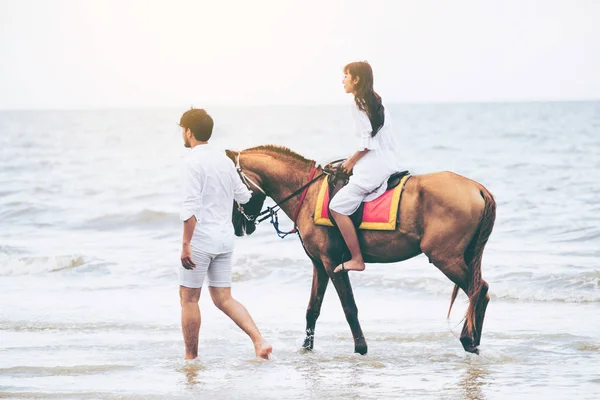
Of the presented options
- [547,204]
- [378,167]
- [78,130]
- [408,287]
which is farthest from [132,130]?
[378,167]

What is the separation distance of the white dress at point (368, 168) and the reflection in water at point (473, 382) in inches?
61.2

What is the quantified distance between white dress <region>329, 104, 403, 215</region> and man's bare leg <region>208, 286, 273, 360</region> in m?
1.09

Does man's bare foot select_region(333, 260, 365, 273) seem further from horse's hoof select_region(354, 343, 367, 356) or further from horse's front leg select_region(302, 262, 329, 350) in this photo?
Result: horse's hoof select_region(354, 343, 367, 356)

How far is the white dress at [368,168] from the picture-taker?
24.0ft

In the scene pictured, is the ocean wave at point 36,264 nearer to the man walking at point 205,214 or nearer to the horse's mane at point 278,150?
the horse's mane at point 278,150

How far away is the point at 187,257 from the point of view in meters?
6.62

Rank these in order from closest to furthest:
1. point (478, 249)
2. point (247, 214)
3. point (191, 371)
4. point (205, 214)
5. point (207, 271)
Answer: point (205, 214) → point (207, 271) → point (191, 371) → point (478, 249) → point (247, 214)

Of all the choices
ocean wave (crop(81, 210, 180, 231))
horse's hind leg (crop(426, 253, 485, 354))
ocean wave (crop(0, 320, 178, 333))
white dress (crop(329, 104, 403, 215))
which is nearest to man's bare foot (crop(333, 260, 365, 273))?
white dress (crop(329, 104, 403, 215))

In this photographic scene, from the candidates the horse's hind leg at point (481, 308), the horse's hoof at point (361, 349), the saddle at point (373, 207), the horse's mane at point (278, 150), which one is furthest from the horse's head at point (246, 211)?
the horse's hind leg at point (481, 308)

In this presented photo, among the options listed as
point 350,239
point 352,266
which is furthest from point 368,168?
point 352,266

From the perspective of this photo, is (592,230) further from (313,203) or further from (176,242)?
(313,203)

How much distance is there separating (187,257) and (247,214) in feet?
3.74

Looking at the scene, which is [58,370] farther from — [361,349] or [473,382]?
[473,382]

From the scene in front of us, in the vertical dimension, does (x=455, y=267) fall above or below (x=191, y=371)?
above
